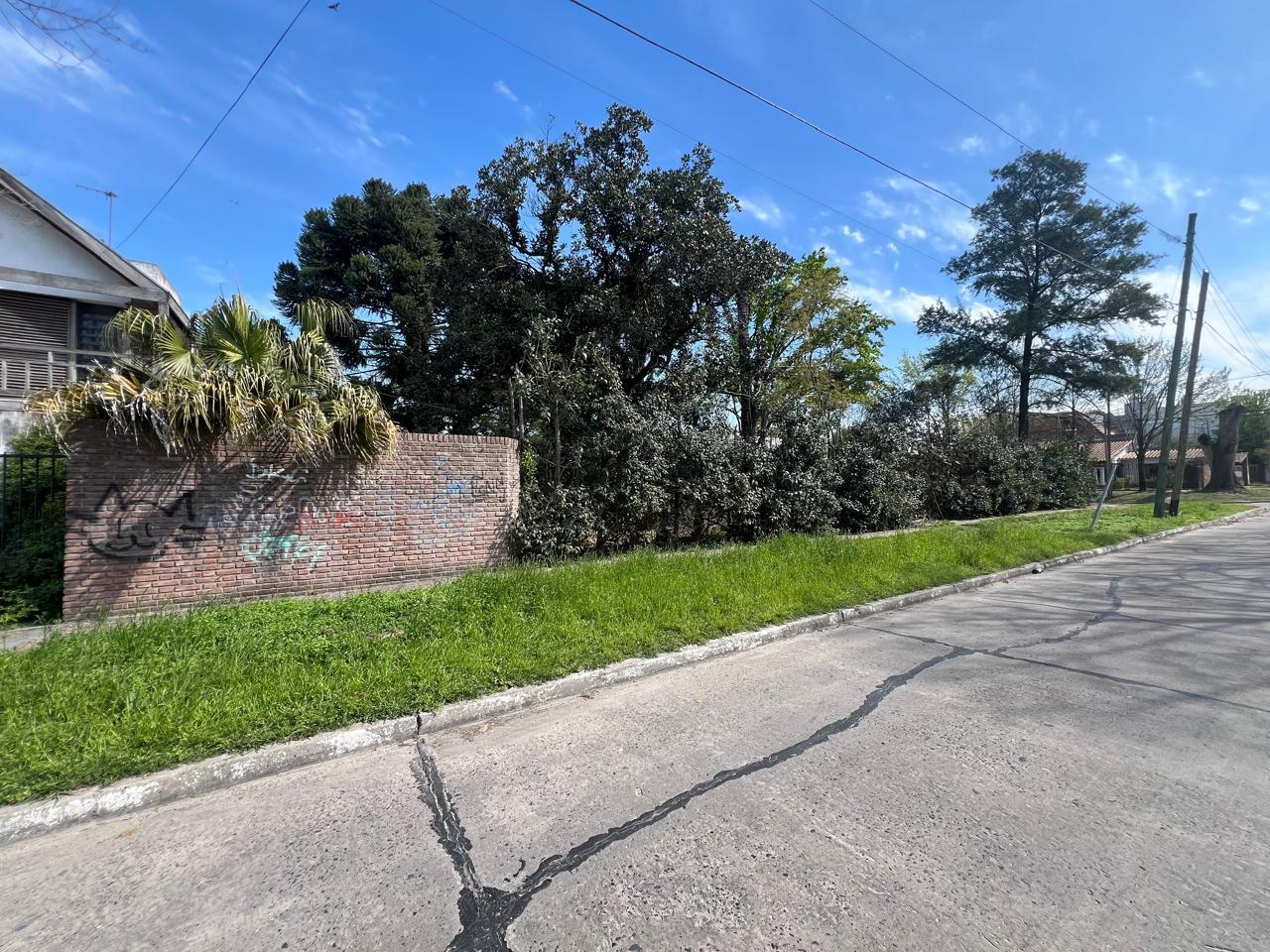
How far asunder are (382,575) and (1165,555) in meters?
14.9

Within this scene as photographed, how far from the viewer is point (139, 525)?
21.7 feet

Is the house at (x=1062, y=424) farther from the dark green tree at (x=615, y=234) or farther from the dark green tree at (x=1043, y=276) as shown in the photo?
the dark green tree at (x=615, y=234)

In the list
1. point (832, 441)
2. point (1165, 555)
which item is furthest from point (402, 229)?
point (1165, 555)

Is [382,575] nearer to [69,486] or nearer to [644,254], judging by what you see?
[69,486]

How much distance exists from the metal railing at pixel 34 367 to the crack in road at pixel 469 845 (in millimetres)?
14155

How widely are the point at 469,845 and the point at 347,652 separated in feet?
8.78

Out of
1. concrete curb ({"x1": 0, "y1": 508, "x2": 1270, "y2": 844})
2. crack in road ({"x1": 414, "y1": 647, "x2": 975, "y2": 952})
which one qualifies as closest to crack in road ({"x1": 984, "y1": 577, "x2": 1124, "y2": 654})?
concrete curb ({"x1": 0, "y1": 508, "x2": 1270, "y2": 844})

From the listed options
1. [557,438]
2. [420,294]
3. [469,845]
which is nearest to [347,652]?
[469,845]

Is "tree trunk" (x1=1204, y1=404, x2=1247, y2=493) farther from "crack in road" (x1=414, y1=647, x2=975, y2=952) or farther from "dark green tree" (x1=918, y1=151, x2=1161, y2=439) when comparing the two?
"crack in road" (x1=414, y1=647, x2=975, y2=952)

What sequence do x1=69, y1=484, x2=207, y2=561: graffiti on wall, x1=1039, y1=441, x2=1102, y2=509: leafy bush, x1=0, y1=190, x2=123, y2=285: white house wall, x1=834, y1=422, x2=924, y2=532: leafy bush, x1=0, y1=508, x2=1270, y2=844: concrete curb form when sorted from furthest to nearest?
1. x1=1039, y1=441, x2=1102, y2=509: leafy bush
2. x1=834, y1=422, x2=924, y2=532: leafy bush
3. x1=0, y1=190, x2=123, y2=285: white house wall
4. x1=69, y1=484, x2=207, y2=561: graffiti on wall
5. x1=0, y1=508, x2=1270, y2=844: concrete curb

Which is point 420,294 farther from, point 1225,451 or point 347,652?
point 1225,451

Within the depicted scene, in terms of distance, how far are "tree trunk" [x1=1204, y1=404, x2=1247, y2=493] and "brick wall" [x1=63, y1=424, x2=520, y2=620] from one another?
46.3 metres

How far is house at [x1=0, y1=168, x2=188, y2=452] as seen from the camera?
41.3 feet

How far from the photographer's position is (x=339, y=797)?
127 inches
